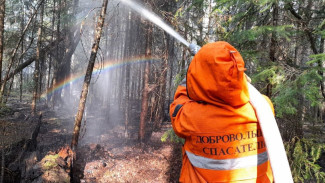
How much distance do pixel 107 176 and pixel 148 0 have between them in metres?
8.04

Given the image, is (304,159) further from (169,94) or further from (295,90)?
(169,94)

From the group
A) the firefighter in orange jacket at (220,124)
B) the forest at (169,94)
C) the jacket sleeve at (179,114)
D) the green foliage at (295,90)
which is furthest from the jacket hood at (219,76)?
the forest at (169,94)

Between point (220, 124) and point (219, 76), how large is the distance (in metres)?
0.41

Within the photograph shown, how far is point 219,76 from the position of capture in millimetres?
1462

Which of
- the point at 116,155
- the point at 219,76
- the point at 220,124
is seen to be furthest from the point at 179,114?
the point at 116,155

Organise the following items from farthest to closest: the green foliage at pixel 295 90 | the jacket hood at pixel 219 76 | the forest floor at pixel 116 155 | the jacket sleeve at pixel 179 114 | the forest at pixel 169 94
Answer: the forest floor at pixel 116 155 → the forest at pixel 169 94 → the green foliage at pixel 295 90 → the jacket sleeve at pixel 179 114 → the jacket hood at pixel 219 76

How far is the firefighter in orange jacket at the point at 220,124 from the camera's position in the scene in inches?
59.0

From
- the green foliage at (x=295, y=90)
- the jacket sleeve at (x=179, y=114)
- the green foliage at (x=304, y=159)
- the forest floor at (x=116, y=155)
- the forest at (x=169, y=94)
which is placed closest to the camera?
the jacket sleeve at (x=179, y=114)

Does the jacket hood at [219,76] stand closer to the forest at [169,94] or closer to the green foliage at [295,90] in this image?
A: the green foliage at [295,90]

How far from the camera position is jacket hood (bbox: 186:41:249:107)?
4.77 feet

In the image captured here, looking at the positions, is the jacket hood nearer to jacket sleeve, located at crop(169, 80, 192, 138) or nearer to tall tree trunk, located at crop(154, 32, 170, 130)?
jacket sleeve, located at crop(169, 80, 192, 138)

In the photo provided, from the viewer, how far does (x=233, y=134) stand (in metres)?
1.65

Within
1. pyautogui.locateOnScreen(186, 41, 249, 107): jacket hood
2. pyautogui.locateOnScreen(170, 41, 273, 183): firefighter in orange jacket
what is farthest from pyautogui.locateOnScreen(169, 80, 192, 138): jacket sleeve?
pyautogui.locateOnScreen(186, 41, 249, 107): jacket hood

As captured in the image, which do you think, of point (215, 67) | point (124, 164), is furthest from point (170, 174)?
point (215, 67)
